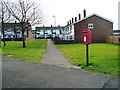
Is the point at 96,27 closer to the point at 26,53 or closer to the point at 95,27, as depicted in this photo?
the point at 95,27

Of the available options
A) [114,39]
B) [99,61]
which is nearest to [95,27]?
[114,39]

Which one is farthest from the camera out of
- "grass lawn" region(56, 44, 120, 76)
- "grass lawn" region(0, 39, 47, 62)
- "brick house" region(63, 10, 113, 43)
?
"brick house" region(63, 10, 113, 43)

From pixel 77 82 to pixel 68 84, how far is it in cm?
Answer: 40

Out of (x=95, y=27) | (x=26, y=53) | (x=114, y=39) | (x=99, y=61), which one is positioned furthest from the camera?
(x=95, y=27)

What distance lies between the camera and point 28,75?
9.55m

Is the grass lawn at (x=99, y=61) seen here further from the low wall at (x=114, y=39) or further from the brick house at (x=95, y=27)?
the brick house at (x=95, y=27)

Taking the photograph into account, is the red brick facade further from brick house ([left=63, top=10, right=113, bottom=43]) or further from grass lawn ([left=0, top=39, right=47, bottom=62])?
grass lawn ([left=0, top=39, right=47, bottom=62])

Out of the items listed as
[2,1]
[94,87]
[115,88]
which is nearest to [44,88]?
[94,87]

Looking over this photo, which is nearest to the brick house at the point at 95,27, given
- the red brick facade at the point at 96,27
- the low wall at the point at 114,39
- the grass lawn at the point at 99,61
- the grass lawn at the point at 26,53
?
the red brick facade at the point at 96,27

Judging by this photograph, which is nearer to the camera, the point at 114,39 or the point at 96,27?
the point at 114,39

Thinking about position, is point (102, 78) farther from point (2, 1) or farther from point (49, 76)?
point (2, 1)

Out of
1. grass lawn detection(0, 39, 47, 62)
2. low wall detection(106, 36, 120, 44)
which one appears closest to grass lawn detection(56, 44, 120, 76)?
grass lawn detection(0, 39, 47, 62)

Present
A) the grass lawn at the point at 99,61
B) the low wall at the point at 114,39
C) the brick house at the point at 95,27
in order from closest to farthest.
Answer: the grass lawn at the point at 99,61
the low wall at the point at 114,39
the brick house at the point at 95,27

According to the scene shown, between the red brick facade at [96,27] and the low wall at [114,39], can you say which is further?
the red brick facade at [96,27]
